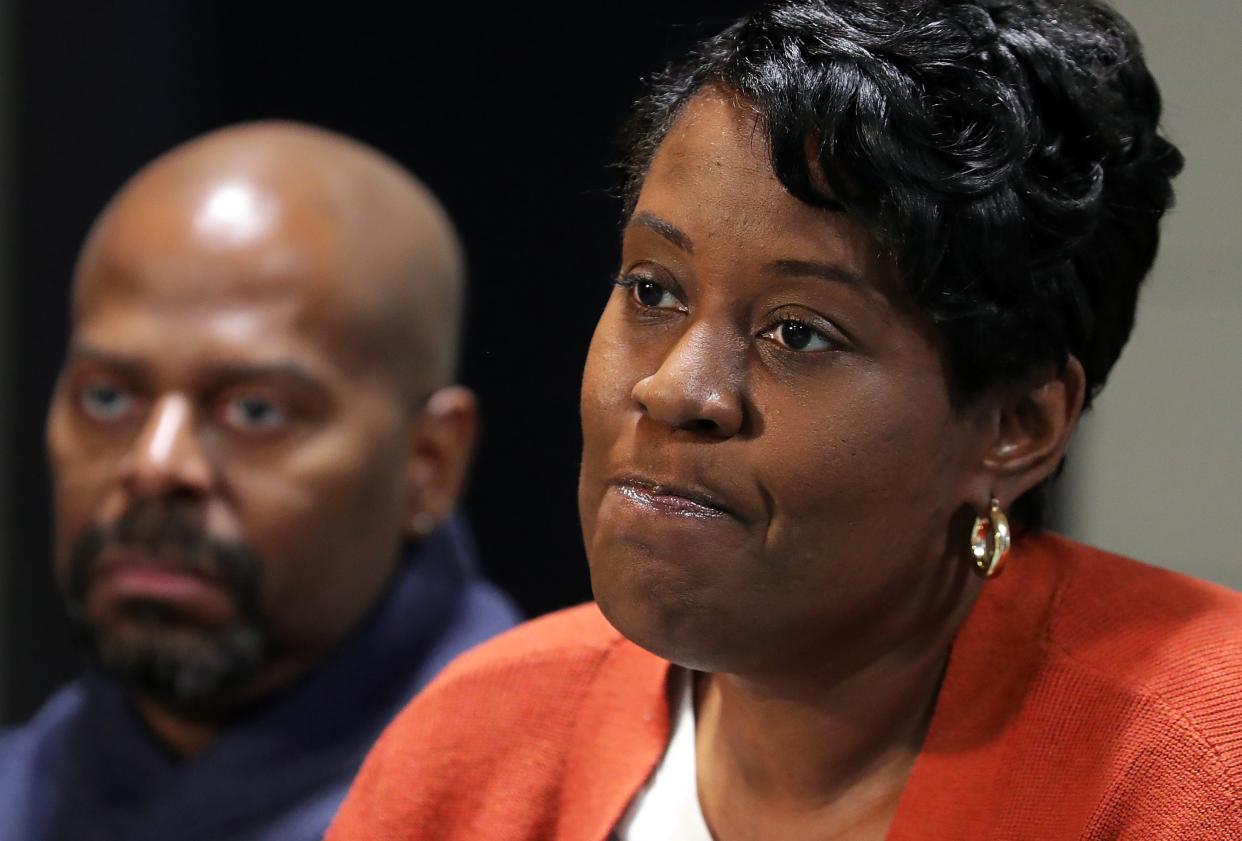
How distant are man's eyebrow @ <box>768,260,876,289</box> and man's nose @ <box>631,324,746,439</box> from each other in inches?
1.7

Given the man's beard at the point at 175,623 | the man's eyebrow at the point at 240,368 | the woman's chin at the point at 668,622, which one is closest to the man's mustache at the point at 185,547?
the man's beard at the point at 175,623

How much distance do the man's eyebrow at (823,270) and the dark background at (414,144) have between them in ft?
2.54

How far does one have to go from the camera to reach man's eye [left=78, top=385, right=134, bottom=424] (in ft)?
4.76

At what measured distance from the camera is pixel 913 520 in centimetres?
86

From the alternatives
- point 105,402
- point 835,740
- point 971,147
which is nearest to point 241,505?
point 105,402

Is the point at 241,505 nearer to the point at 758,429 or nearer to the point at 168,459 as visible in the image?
the point at 168,459

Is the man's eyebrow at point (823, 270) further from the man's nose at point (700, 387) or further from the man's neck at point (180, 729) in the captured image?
the man's neck at point (180, 729)

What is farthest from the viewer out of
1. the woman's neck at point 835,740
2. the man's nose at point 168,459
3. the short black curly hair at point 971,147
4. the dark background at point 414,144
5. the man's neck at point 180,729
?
the dark background at point 414,144

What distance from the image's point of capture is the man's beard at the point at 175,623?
1.40 meters

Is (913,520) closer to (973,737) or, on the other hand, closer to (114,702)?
(973,737)

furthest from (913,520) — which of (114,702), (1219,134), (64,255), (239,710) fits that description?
(64,255)

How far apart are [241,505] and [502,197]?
54 centimetres

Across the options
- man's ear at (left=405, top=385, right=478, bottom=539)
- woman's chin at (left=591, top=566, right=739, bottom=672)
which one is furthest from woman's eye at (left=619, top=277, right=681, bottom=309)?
man's ear at (left=405, top=385, right=478, bottom=539)

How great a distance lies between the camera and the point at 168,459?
4.58ft
